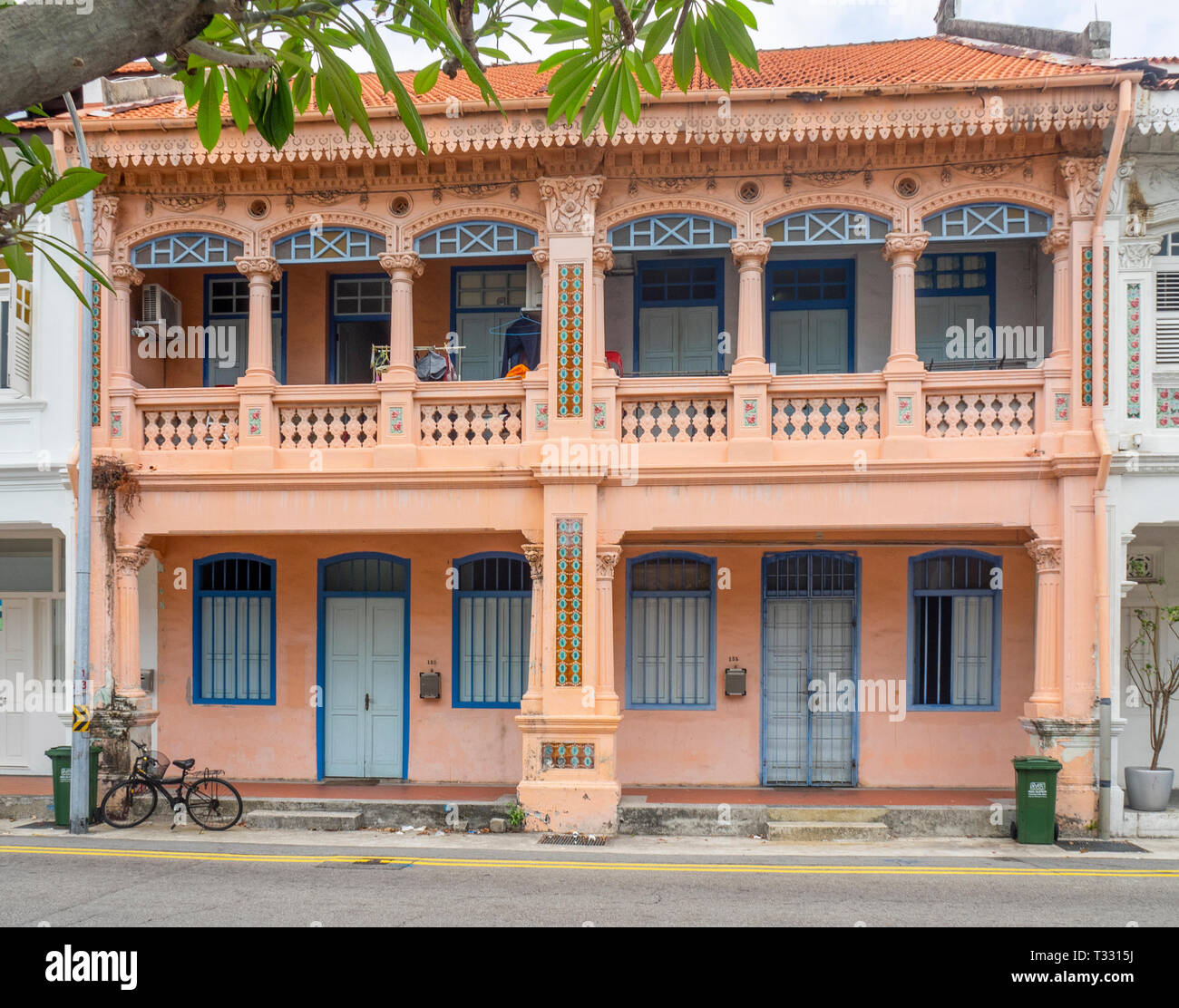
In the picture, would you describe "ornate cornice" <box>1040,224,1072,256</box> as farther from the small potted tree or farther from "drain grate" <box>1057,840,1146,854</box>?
"drain grate" <box>1057,840,1146,854</box>

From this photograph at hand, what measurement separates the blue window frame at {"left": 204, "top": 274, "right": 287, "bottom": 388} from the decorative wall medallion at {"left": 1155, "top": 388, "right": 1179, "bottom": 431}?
1055 cm

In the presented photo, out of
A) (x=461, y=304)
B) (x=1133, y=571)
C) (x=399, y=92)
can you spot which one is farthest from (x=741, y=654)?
Answer: (x=399, y=92)

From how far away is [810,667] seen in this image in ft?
42.8

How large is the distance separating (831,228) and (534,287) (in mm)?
3568

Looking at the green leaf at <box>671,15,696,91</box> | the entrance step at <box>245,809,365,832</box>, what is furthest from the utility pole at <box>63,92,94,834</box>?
the green leaf at <box>671,15,696,91</box>

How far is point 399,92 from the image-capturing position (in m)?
2.74

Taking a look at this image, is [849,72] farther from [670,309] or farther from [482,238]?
[482,238]

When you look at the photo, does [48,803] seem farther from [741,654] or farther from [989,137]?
[989,137]

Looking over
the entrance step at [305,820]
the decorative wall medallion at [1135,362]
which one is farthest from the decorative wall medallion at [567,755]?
the decorative wall medallion at [1135,362]

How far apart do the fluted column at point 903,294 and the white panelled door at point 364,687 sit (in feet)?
22.6

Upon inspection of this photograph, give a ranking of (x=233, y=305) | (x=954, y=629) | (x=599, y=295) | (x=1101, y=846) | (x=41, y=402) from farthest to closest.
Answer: (x=233, y=305), (x=954, y=629), (x=41, y=402), (x=599, y=295), (x=1101, y=846)

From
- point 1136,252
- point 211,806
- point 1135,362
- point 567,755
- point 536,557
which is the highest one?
point 1136,252

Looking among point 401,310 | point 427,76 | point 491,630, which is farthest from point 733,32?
point 491,630

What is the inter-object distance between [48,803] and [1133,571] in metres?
13.5
